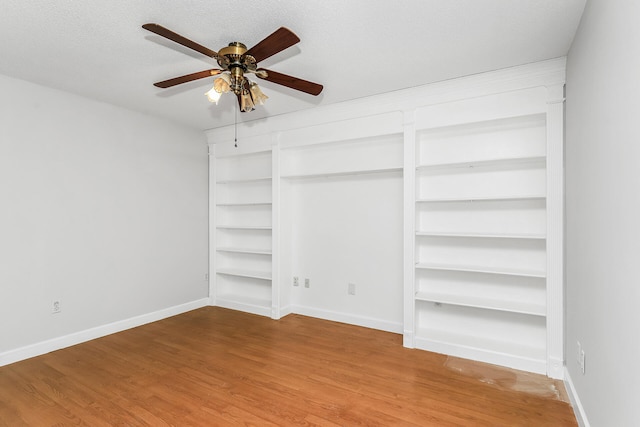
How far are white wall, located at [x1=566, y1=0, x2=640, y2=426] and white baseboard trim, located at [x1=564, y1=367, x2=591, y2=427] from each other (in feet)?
0.16

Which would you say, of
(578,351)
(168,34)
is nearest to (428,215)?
(578,351)

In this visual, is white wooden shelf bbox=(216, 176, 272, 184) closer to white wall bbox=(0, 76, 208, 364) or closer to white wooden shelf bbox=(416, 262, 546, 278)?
white wall bbox=(0, 76, 208, 364)

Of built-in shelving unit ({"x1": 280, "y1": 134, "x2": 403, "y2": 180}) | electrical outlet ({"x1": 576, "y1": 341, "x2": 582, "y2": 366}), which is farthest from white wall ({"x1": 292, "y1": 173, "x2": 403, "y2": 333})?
electrical outlet ({"x1": 576, "y1": 341, "x2": 582, "y2": 366})

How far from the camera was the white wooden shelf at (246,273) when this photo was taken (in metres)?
4.60

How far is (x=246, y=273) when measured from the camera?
4.78 meters

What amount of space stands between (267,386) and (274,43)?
2435 millimetres

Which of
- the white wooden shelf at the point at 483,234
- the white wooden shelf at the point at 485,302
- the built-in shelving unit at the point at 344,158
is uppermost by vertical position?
the built-in shelving unit at the point at 344,158

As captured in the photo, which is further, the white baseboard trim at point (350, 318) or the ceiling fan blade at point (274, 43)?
the white baseboard trim at point (350, 318)

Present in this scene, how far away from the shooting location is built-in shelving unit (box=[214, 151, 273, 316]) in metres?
4.82

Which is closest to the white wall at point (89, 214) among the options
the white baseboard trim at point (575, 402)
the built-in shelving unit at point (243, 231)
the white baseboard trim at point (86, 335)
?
the white baseboard trim at point (86, 335)

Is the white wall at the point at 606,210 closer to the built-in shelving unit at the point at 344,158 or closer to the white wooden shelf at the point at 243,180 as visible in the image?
the built-in shelving unit at the point at 344,158

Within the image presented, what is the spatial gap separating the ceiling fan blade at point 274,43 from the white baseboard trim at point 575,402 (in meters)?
2.77

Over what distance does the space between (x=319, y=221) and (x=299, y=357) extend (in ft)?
5.71

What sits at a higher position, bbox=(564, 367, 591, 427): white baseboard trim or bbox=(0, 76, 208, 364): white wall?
bbox=(0, 76, 208, 364): white wall
